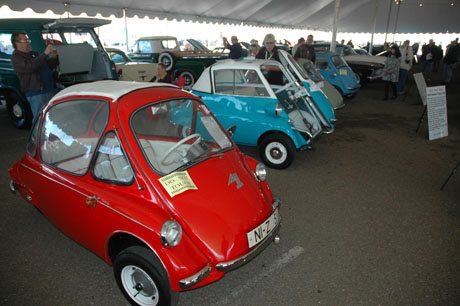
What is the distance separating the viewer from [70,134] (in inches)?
115

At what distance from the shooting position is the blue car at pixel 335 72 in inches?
396

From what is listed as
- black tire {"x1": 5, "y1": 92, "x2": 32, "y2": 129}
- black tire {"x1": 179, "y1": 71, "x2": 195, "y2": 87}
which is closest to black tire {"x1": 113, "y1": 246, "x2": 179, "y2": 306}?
black tire {"x1": 5, "y1": 92, "x2": 32, "y2": 129}

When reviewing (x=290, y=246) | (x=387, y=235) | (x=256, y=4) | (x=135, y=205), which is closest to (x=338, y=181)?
(x=387, y=235)

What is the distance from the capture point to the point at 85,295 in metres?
2.61

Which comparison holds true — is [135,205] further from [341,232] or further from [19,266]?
[341,232]

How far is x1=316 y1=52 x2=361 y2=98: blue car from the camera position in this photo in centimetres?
1005

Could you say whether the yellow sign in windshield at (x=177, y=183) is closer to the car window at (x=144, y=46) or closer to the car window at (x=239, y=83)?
the car window at (x=239, y=83)

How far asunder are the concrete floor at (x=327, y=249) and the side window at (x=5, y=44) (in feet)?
8.16

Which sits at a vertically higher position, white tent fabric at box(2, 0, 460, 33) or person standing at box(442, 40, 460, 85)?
white tent fabric at box(2, 0, 460, 33)

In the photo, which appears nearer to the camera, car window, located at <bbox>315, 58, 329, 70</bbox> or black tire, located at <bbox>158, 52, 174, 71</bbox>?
car window, located at <bbox>315, 58, 329, 70</bbox>

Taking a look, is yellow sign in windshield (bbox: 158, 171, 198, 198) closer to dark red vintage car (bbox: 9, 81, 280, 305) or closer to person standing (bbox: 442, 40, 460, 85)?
dark red vintage car (bbox: 9, 81, 280, 305)

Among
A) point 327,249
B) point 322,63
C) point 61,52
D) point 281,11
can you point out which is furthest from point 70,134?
point 281,11

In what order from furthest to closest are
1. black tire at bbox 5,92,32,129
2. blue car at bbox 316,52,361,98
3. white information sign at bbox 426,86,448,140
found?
blue car at bbox 316,52,361,98
black tire at bbox 5,92,32,129
white information sign at bbox 426,86,448,140

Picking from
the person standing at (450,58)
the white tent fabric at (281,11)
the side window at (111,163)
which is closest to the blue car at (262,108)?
the side window at (111,163)
